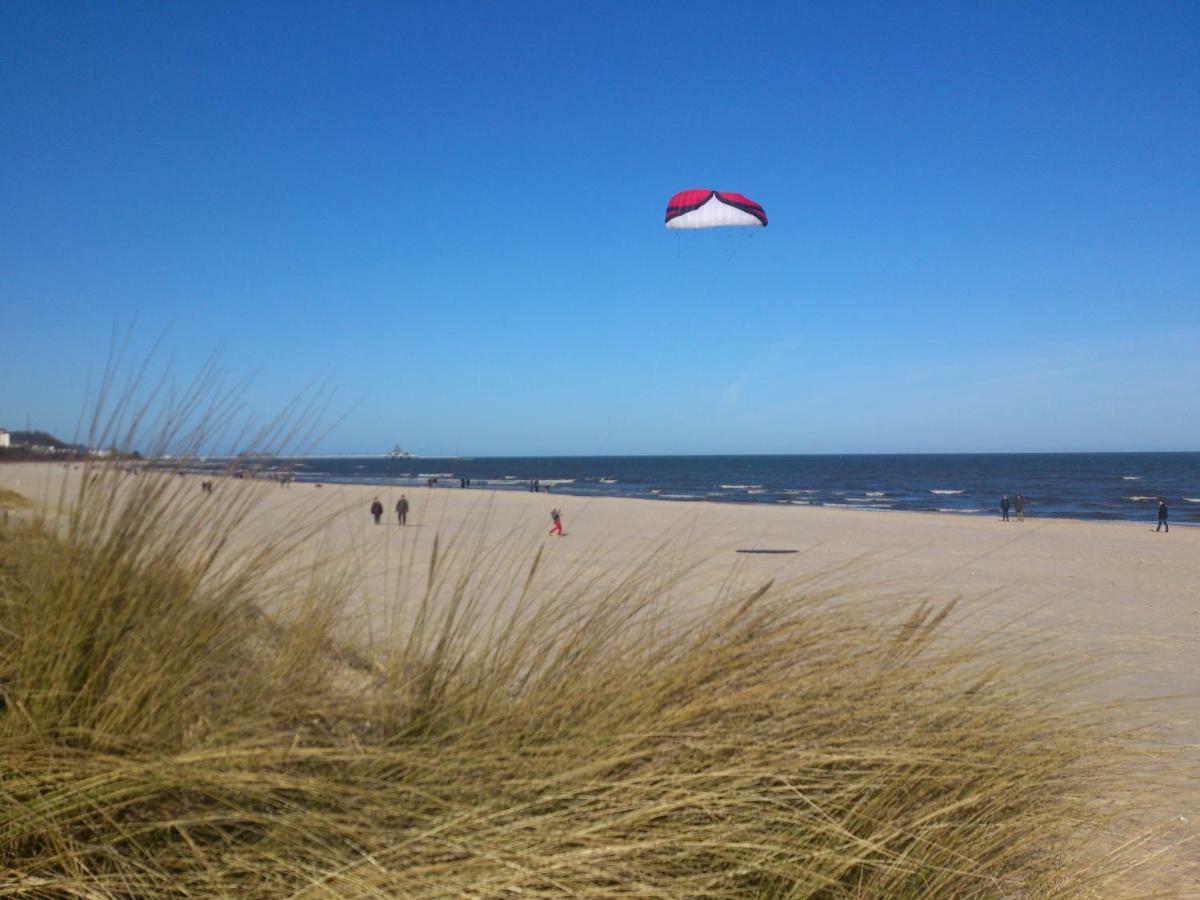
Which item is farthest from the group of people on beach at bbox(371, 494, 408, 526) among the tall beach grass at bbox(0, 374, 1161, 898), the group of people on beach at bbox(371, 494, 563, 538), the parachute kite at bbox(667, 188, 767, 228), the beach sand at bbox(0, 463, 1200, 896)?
the parachute kite at bbox(667, 188, 767, 228)

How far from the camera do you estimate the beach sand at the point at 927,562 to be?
2.82 meters

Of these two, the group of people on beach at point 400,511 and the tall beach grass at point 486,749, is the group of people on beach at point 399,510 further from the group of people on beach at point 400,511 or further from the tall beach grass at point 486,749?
the tall beach grass at point 486,749

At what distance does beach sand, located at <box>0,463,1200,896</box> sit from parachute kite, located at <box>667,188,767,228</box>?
6321 mm

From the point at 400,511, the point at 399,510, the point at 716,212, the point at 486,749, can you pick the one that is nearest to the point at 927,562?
the point at 716,212

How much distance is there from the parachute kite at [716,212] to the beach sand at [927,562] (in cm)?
632

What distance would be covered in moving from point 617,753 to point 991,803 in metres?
0.87

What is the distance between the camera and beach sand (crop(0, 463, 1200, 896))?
9.25ft

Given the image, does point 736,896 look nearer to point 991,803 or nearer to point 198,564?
point 991,803

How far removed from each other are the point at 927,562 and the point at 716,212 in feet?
29.6

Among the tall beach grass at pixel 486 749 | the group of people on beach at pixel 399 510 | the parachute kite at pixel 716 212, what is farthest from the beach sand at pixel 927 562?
the parachute kite at pixel 716 212

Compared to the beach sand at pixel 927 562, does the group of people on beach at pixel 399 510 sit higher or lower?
higher

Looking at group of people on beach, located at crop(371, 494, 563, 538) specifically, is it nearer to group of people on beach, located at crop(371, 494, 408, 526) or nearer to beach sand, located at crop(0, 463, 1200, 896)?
group of people on beach, located at crop(371, 494, 408, 526)

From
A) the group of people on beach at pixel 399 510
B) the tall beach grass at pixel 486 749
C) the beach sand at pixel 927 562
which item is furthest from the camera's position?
the group of people on beach at pixel 399 510

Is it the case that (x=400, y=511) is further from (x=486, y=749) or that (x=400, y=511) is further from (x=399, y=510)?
(x=486, y=749)
